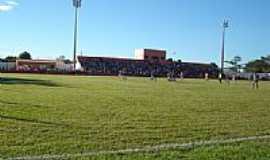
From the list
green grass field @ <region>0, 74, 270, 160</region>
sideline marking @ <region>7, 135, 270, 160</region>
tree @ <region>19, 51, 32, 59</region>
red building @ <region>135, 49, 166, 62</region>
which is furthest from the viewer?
tree @ <region>19, 51, 32, 59</region>

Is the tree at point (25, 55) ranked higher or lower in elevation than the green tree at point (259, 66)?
higher

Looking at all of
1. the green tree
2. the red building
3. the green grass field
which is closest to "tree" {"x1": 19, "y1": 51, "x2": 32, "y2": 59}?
the red building

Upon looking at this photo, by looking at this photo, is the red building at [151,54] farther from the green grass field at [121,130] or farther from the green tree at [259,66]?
the green grass field at [121,130]

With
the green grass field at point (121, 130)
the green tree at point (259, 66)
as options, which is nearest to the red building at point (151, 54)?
the green tree at point (259, 66)

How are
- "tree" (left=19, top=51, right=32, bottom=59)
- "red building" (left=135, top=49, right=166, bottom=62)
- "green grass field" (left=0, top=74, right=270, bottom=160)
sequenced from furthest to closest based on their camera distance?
"tree" (left=19, top=51, right=32, bottom=59) → "red building" (left=135, top=49, right=166, bottom=62) → "green grass field" (left=0, top=74, right=270, bottom=160)

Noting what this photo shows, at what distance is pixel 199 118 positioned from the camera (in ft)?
50.6

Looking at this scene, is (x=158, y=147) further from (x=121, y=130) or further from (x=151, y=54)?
(x=151, y=54)

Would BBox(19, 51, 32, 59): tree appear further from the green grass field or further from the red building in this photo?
the green grass field

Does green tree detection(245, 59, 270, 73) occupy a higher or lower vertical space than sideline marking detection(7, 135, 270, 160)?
higher

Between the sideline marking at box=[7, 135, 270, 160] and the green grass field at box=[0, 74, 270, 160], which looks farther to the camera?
the green grass field at box=[0, 74, 270, 160]

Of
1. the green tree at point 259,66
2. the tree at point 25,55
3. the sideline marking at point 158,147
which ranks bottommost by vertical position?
the sideline marking at point 158,147

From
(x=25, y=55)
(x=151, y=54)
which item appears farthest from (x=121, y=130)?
(x=25, y=55)

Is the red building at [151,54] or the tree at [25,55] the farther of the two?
the tree at [25,55]

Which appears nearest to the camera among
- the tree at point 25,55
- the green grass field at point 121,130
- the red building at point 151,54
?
the green grass field at point 121,130
